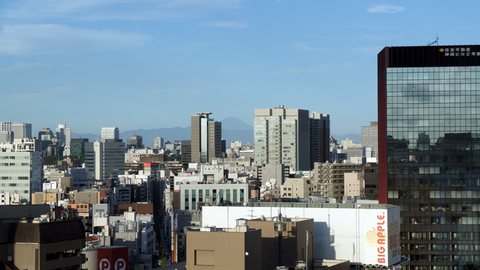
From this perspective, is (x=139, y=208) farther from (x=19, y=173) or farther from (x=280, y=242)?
(x=280, y=242)

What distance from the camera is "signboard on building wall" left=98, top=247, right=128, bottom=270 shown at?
61.9 metres

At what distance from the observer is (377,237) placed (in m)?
56.0

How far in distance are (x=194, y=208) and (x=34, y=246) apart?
6537cm

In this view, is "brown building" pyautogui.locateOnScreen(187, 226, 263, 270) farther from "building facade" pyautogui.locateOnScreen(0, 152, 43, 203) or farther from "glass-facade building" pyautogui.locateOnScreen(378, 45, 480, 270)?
"building facade" pyautogui.locateOnScreen(0, 152, 43, 203)

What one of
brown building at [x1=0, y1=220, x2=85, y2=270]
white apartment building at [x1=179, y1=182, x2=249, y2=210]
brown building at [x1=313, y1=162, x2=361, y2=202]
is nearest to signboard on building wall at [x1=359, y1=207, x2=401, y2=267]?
brown building at [x1=0, y1=220, x2=85, y2=270]

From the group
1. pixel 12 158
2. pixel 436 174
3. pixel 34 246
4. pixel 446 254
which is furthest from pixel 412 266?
pixel 12 158

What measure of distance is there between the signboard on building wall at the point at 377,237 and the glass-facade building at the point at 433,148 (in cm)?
1474

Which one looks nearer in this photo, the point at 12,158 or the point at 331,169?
the point at 12,158

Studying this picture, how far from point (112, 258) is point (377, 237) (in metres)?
25.0

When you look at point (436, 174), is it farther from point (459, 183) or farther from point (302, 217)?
point (302, 217)

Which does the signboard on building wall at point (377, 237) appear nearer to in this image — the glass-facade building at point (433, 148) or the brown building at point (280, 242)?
the brown building at point (280, 242)

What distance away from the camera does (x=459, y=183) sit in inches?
2800

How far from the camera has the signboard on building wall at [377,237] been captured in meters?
55.8

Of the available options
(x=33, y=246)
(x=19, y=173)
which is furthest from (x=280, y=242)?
(x=19, y=173)
